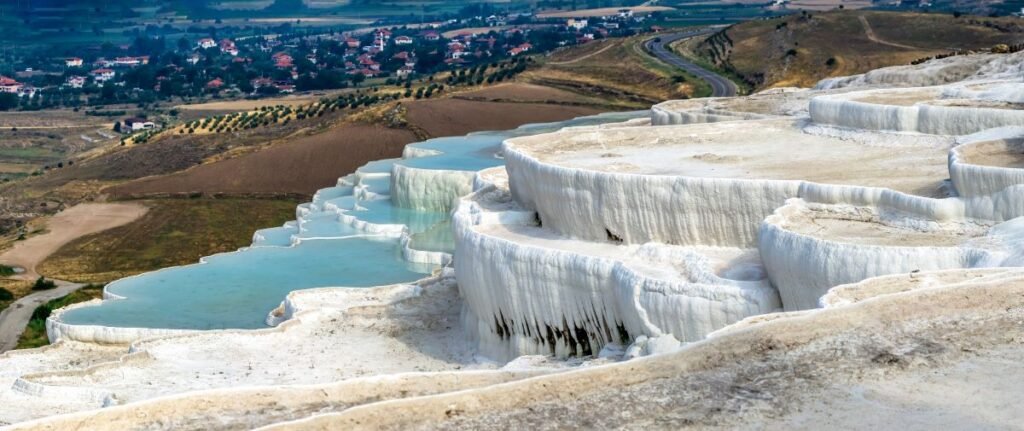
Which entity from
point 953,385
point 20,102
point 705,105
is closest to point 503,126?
point 705,105

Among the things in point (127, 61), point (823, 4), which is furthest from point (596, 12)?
point (127, 61)

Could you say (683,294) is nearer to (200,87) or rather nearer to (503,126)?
(503,126)

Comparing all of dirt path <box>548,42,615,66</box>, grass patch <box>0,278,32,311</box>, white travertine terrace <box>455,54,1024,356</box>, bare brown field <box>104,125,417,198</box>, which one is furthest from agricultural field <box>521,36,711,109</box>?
white travertine terrace <box>455,54,1024,356</box>

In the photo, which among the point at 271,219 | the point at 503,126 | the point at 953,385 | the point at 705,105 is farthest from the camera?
the point at 503,126

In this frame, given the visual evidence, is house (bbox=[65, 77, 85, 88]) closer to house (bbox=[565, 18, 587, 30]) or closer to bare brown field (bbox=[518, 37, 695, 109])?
house (bbox=[565, 18, 587, 30])

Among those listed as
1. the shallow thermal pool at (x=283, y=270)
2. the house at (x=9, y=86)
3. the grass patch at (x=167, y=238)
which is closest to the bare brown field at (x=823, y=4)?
the house at (x=9, y=86)
